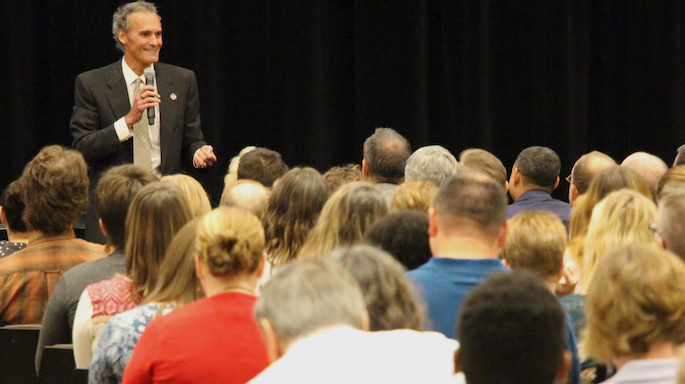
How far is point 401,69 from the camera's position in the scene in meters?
9.86

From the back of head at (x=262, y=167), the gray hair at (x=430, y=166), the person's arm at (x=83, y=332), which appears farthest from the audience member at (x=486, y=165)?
the person's arm at (x=83, y=332)

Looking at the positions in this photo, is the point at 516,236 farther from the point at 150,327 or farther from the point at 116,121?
the point at 116,121

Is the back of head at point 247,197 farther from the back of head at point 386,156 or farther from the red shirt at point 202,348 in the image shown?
the red shirt at point 202,348

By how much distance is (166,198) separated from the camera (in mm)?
3463

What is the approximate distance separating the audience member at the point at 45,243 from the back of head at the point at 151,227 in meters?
0.66

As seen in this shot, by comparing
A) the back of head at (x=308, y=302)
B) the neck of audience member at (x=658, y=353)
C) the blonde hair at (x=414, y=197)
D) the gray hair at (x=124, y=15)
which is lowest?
the blonde hair at (x=414, y=197)

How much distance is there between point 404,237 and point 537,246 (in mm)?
429

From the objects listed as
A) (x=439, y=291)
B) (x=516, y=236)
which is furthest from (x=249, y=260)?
(x=516, y=236)

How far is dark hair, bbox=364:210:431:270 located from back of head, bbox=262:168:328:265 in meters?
0.91

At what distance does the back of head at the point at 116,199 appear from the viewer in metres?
3.76

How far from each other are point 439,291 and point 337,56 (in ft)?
23.4

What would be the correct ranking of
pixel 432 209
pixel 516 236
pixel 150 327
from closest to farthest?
pixel 150 327 → pixel 432 209 → pixel 516 236

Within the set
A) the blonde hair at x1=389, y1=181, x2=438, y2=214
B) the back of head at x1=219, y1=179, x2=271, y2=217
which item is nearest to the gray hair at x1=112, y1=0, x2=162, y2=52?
the back of head at x1=219, y1=179, x2=271, y2=217

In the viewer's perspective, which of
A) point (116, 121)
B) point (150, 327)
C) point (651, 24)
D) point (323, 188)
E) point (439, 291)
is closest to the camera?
point (150, 327)
